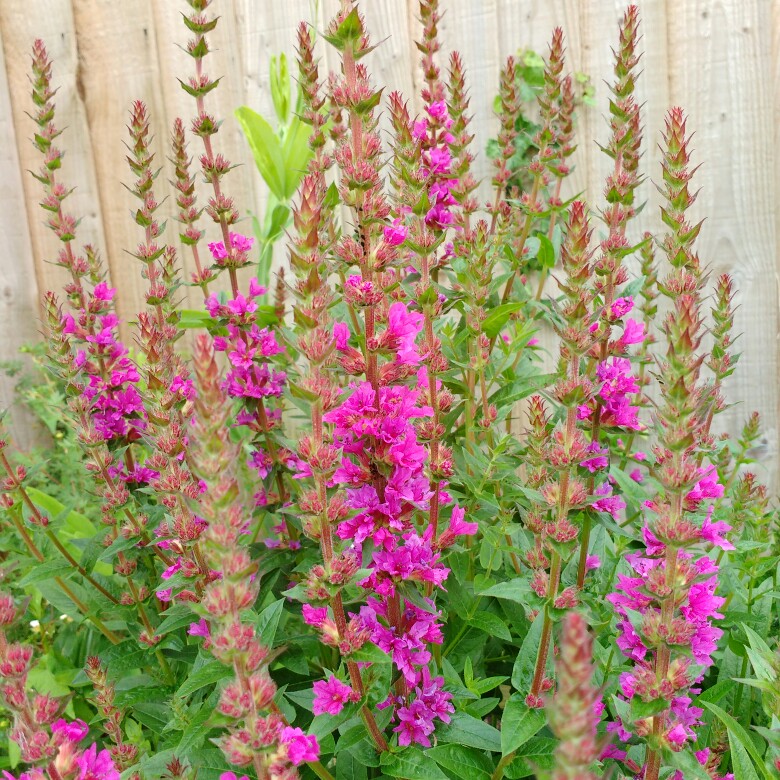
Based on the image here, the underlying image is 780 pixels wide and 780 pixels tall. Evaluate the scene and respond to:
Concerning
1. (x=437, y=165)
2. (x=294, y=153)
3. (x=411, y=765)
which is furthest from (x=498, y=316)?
(x=294, y=153)

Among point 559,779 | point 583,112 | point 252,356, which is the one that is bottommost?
point 559,779

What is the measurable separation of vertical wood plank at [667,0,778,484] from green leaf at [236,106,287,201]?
68.4 inches

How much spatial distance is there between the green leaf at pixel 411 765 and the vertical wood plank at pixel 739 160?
8.05 feet

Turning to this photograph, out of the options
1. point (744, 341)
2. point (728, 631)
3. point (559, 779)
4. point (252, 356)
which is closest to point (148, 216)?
point (252, 356)

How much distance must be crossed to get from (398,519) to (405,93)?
276cm

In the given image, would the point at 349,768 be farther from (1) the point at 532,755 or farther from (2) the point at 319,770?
(1) the point at 532,755

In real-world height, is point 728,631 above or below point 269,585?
below

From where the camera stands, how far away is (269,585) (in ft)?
6.86

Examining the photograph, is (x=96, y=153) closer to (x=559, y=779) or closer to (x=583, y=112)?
(x=583, y=112)

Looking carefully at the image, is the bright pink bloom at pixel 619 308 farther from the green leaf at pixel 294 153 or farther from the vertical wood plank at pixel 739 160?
the green leaf at pixel 294 153

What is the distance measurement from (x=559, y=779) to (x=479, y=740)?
0.87 metres

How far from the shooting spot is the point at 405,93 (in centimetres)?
368

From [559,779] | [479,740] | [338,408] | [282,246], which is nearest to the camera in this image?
[559,779]

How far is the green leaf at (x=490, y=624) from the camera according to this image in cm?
189
